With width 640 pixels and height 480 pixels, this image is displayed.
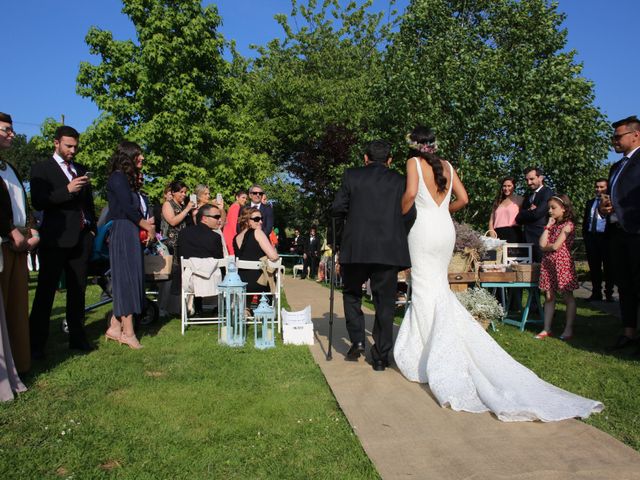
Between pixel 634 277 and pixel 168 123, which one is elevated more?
pixel 168 123

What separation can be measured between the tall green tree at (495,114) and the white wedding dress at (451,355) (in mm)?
11161

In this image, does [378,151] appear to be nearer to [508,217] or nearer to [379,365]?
[379,365]

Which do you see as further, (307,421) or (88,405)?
(88,405)

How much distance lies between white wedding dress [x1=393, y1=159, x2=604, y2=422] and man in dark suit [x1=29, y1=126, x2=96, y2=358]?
3.31 meters

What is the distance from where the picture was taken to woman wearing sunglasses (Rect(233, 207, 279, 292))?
7301 millimetres

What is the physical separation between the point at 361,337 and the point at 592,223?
6356 mm

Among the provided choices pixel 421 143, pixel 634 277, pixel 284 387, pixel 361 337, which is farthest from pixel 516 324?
pixel 284 387

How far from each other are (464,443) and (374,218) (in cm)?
236

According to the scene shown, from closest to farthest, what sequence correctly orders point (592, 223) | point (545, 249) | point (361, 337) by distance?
point (361, 337) → point (545, 249) → point (592, 223)

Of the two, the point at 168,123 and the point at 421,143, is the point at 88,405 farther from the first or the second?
the point at 168,123

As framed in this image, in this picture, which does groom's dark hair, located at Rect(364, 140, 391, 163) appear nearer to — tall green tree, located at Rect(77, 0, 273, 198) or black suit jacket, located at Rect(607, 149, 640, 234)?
black suit jacket, located at Rect(607, 149, 640, 234)

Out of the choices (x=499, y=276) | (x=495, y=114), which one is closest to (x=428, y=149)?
(x=499, y=276)

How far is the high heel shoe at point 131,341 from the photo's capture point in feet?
19.6

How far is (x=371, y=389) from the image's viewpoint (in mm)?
4473
